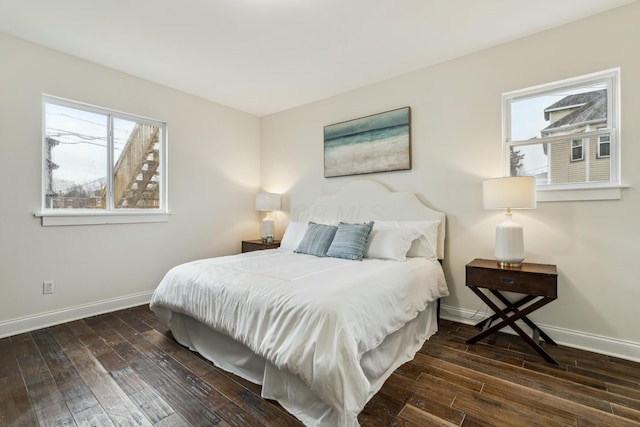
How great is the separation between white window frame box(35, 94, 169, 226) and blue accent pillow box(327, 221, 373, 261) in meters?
2.15

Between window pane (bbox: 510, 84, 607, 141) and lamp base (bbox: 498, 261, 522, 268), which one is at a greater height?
window pane (bbox: 510, 84, 607, 141)

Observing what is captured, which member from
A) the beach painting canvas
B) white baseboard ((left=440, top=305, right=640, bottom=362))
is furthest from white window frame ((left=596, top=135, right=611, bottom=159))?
the beach painting canvas

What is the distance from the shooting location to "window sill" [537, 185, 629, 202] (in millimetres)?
2174

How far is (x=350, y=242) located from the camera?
2.74m

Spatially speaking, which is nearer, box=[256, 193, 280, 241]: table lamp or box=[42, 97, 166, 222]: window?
box=[42, 97, 166, 222]: window

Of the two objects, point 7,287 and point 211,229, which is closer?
point 7,287

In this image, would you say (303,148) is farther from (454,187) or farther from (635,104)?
(635,104)

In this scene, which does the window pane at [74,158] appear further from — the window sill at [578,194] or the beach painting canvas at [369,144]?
the window sill at [578,194]

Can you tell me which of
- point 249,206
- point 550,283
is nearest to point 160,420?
point 550,283

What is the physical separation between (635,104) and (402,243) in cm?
195

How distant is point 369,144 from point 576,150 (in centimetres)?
187

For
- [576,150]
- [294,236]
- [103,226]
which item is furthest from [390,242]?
[103,226]

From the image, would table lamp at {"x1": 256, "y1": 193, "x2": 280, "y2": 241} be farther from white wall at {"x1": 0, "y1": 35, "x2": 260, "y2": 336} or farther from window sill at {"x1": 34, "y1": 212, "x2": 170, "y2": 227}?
window sill at {"x1": 34, "y1": 212, "x2": 170, "y2": 227}

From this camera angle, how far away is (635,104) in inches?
83.8
